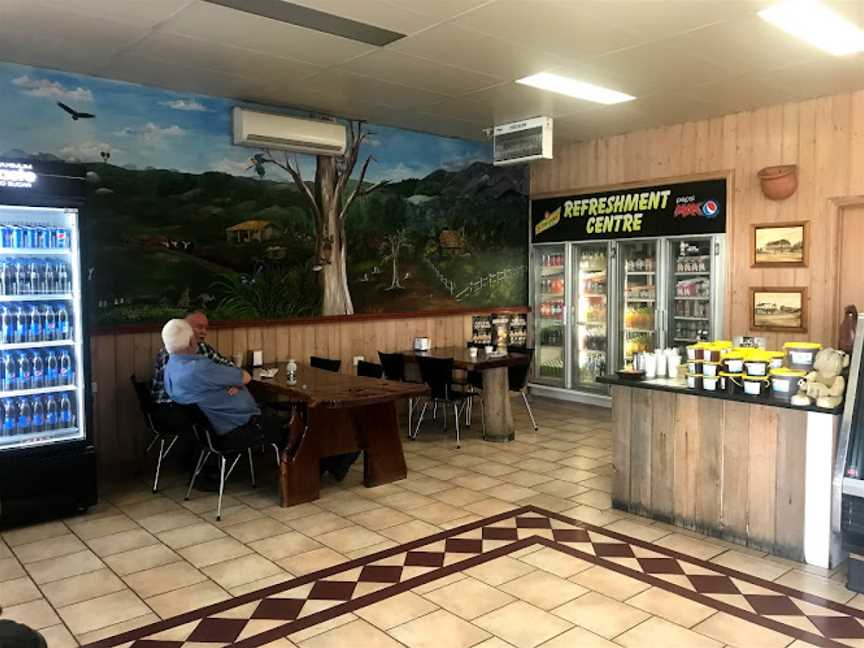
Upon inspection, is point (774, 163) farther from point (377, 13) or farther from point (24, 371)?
point (24, 371)

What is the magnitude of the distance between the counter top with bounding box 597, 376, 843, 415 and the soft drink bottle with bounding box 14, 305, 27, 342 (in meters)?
3.90

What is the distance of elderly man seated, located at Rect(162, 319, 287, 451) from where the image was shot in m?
4.76

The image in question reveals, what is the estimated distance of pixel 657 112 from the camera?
702 cm

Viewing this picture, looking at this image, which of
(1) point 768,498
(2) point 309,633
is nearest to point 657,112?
(1) point 768,498

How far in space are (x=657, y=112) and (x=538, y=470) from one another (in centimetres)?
381

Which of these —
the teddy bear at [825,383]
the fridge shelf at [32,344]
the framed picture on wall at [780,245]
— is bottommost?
the teddy bear at [825,383]

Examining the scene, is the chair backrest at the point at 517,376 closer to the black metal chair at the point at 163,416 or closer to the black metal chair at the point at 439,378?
the black metal chair at the point at 439,378

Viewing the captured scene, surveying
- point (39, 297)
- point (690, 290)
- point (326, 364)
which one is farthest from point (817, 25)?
point (39, 297)

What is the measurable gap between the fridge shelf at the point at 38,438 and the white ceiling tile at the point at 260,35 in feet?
9.13

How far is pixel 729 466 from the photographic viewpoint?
4.20m

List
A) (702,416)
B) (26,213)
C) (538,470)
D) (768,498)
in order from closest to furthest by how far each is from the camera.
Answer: (768,498), (702,416), (26,213), (538,470)

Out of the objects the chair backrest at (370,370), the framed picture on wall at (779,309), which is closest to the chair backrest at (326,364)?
the chair backrest at (370,370)

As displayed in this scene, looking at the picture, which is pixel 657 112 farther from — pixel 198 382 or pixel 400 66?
pixel 198 382

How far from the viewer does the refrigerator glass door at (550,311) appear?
354 inches
